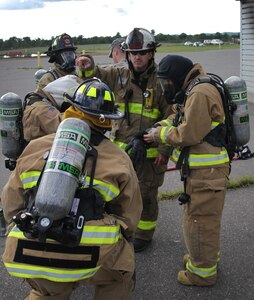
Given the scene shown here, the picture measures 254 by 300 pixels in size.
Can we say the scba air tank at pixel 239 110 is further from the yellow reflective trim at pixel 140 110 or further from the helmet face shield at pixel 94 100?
the helmet face shield at pixel 94 100

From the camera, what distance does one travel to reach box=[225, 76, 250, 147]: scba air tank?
3316 mm

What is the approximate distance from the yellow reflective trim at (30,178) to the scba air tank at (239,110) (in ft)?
6.02

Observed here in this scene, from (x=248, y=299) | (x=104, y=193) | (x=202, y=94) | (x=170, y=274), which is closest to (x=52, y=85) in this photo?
(x=202, y=94)

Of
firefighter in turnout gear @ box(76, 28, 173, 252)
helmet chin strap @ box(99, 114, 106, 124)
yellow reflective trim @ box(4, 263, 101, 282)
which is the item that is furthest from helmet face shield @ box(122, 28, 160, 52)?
yellow reflective trim @ box(4, 263, 101, 282)

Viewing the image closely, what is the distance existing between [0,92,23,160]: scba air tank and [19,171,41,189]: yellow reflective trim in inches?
75.1

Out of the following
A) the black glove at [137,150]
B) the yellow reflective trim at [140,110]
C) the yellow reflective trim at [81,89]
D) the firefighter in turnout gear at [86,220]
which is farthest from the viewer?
the yellow reflective trim at [140,110]

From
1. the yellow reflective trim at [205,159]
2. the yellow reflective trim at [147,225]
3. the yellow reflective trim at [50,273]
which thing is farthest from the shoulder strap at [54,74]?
the yellow reflective trim at [50,273]

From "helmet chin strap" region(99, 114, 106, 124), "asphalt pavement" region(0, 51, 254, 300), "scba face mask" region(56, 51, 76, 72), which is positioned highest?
"scba face mask" region(56, 51, 76, 72)

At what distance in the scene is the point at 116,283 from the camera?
2309mm

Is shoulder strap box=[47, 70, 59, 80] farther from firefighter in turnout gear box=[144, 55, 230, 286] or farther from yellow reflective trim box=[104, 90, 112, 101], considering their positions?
yellow reflective trim box=[104, 90, 112, 101]

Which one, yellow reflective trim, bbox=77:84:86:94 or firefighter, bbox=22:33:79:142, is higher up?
yellow reflective trim, bbox=77:84:86:94

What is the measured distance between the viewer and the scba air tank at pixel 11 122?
3.89 m

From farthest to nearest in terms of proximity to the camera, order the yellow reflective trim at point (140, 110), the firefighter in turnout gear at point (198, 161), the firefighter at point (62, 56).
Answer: the firefighter at point (62, 56), the yellow reflective trim at point (140, 110), the firefighter in turnout gear at point (198, 161)

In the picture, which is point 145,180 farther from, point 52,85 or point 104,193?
point 104,193
